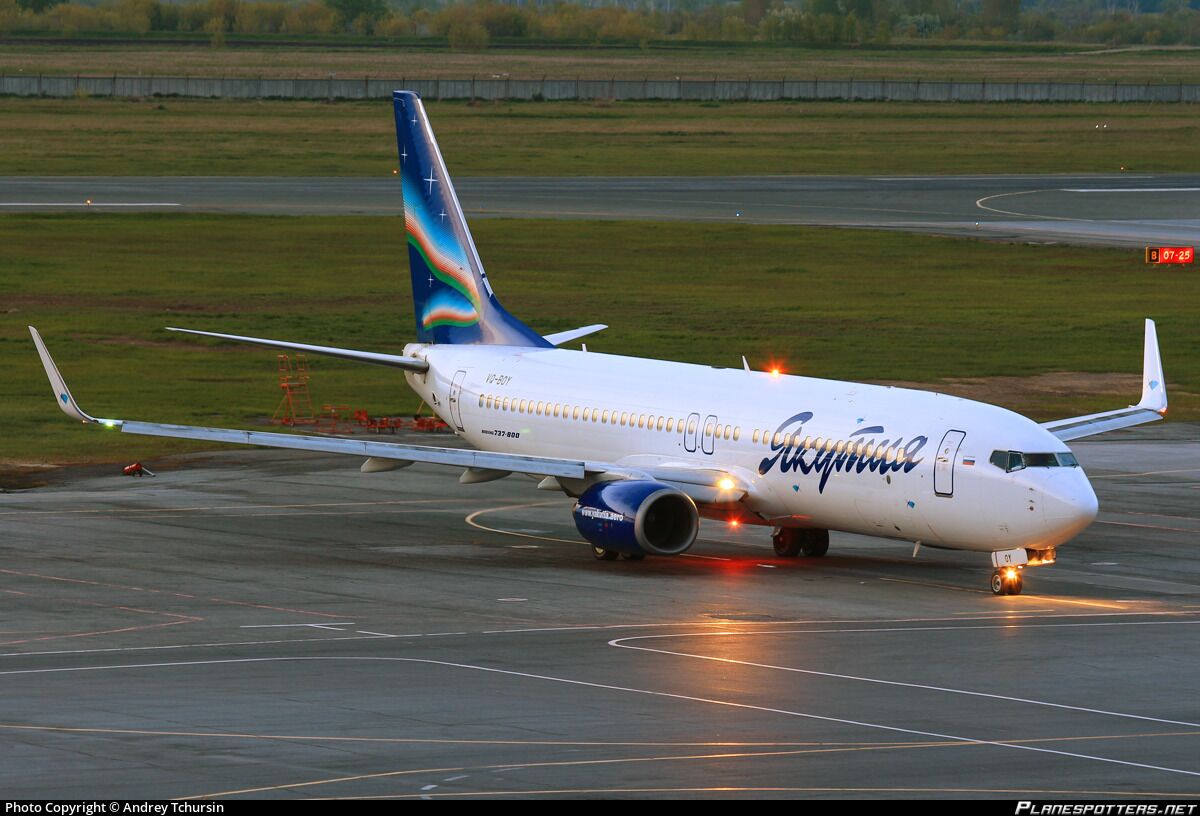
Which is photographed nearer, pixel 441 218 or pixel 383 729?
pixel 383 729

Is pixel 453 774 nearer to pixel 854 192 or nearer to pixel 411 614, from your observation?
pixel 411 614

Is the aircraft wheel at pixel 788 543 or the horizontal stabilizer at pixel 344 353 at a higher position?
the horizontal stabilizer at pixel 344 353

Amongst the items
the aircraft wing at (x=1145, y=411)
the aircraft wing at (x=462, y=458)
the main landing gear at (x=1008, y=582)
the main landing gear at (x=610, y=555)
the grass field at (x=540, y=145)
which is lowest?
the grass field at (x=540, y=145)

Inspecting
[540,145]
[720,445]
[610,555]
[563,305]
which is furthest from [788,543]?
[540,145]

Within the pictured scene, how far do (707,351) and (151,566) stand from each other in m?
40.9

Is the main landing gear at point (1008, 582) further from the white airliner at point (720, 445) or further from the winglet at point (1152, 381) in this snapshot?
the winglet at point (1152, 381)

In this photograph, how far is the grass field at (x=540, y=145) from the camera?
16225cm

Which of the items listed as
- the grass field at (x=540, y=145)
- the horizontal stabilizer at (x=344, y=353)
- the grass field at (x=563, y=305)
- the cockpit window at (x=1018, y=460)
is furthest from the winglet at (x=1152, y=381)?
the grass field at (x=540, y=145)

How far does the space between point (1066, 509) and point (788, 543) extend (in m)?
8.58

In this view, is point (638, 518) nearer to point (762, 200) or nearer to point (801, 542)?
point (801, 542)

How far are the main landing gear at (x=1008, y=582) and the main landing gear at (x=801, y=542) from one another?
618cm

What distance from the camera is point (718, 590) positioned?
44750 mm
